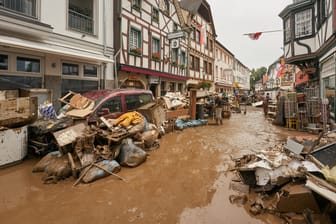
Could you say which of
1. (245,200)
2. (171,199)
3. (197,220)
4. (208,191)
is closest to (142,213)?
(171,199)

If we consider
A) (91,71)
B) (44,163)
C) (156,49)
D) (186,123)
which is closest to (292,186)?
(44,163)

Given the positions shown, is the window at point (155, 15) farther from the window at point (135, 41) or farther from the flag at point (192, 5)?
the flag at point (192, 5)

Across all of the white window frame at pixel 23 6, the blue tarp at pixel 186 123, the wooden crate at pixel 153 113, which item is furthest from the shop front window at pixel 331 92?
the white window frame at pixel 23 6

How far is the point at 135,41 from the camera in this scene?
11.2m

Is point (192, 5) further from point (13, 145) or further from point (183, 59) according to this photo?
point (13, 145)

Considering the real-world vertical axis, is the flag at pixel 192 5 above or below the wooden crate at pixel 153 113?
above

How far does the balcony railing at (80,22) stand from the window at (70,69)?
1669 mm

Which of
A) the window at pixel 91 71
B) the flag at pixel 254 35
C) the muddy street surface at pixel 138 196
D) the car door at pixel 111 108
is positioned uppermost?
the flag at pixel 254 35

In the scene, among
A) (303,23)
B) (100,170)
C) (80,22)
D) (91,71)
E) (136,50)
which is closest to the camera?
(100,170)

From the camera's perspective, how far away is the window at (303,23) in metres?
11.1

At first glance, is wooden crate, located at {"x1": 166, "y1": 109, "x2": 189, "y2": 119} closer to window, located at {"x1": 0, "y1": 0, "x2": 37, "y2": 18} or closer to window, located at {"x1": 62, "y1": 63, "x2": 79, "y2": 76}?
window, located at {"x1": 62, "y1": 63, "x2": 79, "y2": 76}

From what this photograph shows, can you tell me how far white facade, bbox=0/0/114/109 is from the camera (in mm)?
6047

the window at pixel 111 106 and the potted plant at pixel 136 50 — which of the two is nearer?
the window at pixel 111 106

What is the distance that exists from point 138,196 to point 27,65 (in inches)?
252
